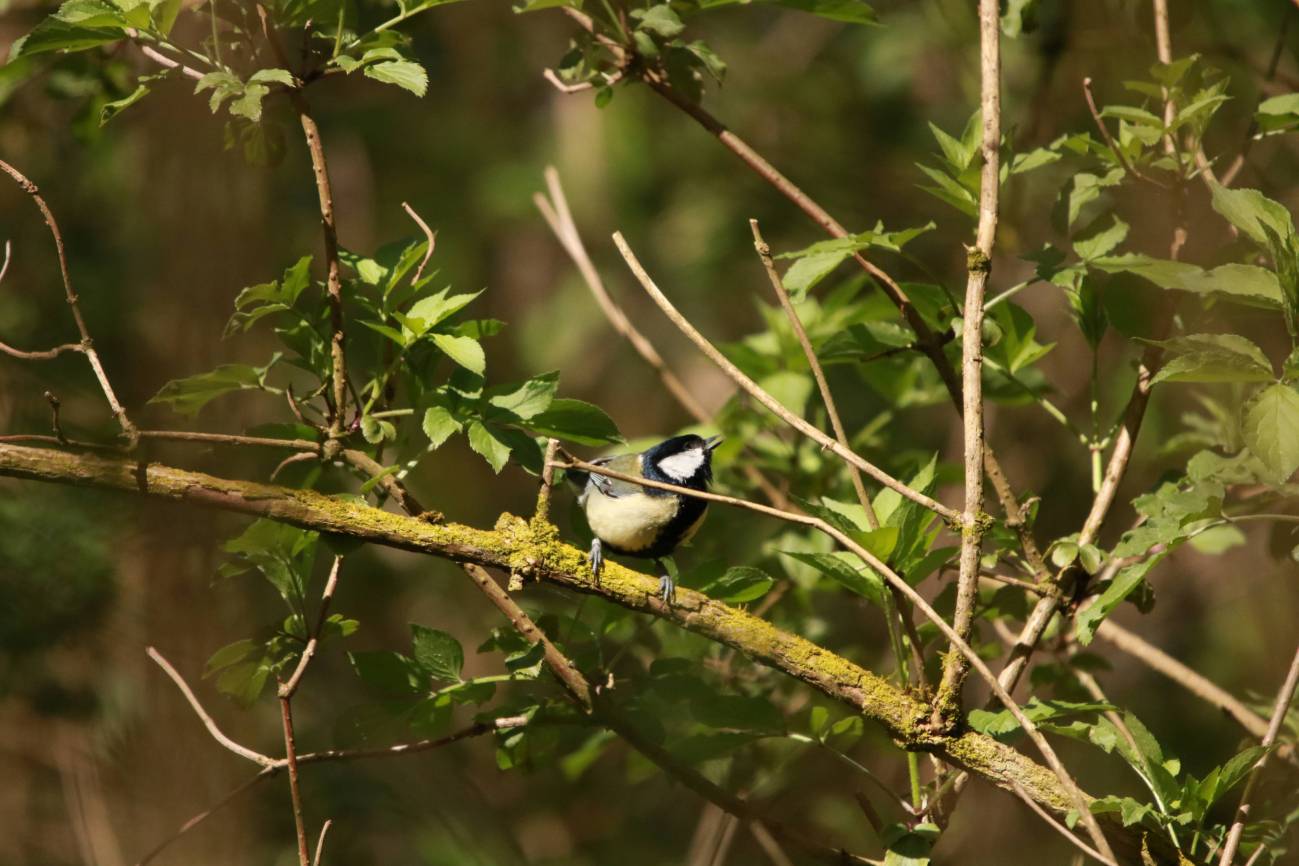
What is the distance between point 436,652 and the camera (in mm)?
1572

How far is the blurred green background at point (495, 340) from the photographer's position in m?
2.07

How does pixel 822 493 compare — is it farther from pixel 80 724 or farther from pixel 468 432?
pixel 80 724

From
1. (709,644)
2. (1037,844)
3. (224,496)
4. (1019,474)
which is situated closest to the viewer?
(224,496)

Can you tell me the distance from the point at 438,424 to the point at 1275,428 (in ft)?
3.07

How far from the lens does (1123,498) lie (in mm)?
3561

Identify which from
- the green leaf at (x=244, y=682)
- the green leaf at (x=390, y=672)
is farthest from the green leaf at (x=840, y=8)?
the green leaf at (x=244, y=682)

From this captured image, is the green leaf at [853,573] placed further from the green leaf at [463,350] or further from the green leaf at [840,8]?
the green leaf at [840,8]

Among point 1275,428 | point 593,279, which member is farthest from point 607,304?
point 1275,428

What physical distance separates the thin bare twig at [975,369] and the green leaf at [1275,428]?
0.93ft

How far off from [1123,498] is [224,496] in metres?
2.84

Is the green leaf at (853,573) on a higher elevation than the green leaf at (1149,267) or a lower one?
lower

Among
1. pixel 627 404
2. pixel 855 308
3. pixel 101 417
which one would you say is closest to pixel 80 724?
pixel 101 417

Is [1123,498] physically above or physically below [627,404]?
above

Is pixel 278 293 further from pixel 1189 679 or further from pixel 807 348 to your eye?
pixel 1189 679
